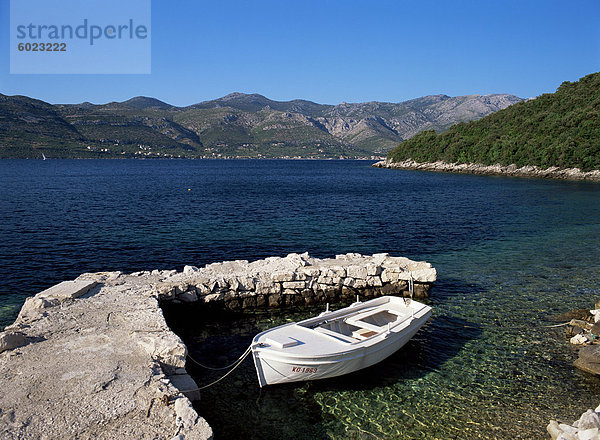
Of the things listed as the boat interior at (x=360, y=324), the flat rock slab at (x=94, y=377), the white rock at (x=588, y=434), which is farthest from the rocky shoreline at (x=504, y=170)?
the flat rock slab at (x=94, y=377)

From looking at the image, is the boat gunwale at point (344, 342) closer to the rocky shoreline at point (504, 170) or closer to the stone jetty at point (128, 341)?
the stone jetty at point (128, 341)

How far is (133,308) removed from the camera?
40.1 ft

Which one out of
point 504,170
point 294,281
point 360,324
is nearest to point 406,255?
point 294,281

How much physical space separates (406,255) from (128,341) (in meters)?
17.5

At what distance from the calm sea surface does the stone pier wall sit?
0.80m

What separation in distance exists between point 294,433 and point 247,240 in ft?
60.9

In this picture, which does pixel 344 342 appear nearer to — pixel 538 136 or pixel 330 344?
pixel 330 344

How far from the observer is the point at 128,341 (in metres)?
9.94

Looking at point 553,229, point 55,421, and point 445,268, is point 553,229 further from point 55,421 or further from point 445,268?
point 55,421

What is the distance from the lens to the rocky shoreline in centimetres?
7669

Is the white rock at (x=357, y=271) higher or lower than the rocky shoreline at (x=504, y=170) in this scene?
lower

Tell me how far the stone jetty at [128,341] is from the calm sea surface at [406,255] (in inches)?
45.9

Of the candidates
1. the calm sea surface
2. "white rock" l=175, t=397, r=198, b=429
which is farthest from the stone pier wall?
"white rock" l=175, t=397, r=198, b=429

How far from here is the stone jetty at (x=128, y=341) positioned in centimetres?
703
